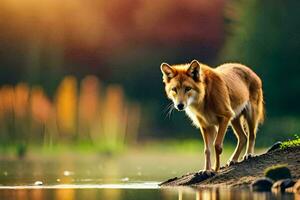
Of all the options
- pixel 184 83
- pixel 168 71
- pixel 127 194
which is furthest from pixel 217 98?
pixel 127 194

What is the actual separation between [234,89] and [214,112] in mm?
1053

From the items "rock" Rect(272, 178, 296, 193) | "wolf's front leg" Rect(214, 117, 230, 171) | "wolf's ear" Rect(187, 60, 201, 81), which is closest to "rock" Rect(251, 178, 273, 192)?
"rock" Rect(272, 178, 296, 193)

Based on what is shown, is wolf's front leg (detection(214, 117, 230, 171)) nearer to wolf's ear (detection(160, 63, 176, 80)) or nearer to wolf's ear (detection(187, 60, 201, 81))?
wolf's ear (detection(187, 60, 201, 81))

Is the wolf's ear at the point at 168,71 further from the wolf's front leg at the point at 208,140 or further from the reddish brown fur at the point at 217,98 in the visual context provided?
the wolf's front leg at the point at 208,140

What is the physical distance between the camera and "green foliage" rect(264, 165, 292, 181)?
25.8m

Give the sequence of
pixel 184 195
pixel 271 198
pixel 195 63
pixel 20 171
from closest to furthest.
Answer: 1. pixel 271 198
2. pixel 184 195
3. pixel 195 63
4. pixel 20 171

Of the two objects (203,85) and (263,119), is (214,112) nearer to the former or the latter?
(203,85)

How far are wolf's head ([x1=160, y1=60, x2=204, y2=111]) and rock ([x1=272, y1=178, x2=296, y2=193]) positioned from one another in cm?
247

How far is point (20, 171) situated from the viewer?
1476 inches

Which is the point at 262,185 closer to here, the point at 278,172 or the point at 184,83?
the point at 278,172

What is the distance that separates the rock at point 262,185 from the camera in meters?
25.2

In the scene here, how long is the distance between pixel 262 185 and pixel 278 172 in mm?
620

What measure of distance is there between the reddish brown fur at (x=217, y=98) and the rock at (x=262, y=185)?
1907 mm

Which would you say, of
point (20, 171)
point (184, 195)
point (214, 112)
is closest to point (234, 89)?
point (214, 112)
